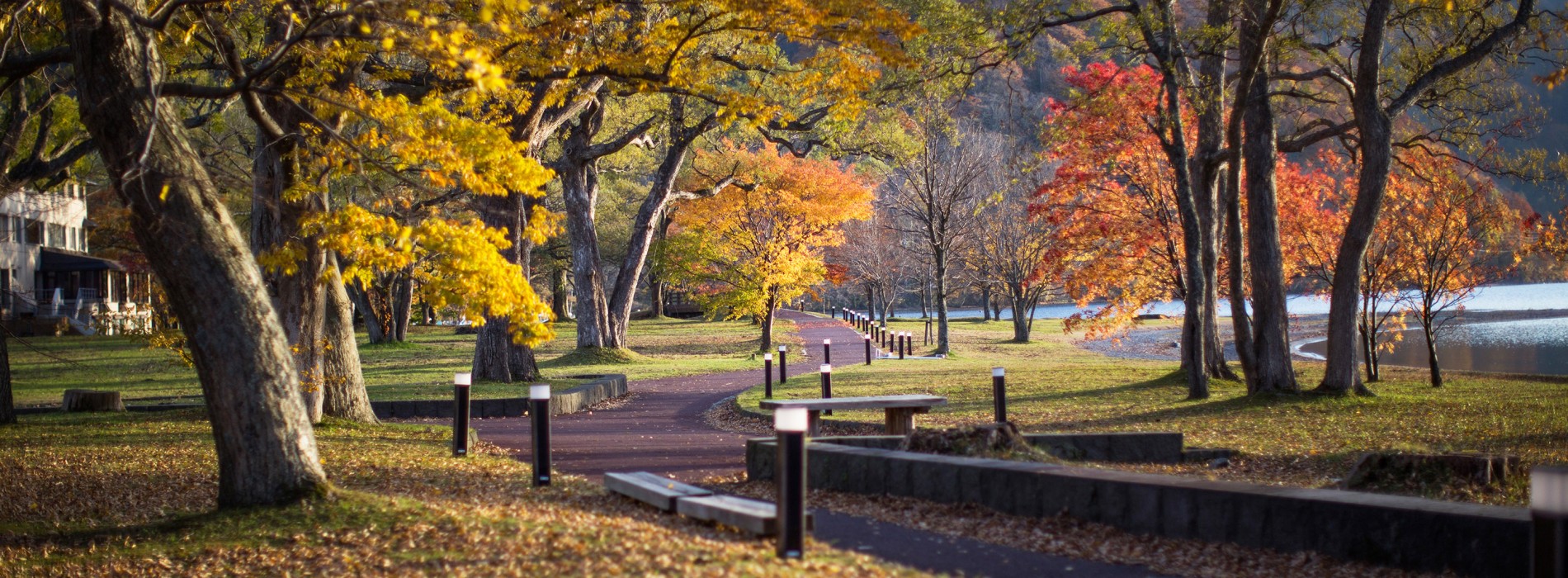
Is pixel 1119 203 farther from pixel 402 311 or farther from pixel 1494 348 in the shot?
pixel 402 311

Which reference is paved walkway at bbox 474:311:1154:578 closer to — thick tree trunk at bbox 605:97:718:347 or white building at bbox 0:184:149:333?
thick tree trunk at bbox 605:97:718:347

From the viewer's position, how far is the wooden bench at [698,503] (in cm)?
580

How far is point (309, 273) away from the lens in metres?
12.4

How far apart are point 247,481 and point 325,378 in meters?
5.76

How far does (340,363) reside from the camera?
43.1ft

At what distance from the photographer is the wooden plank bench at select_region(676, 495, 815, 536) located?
226 inches

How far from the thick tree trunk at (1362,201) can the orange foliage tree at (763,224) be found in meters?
23.2

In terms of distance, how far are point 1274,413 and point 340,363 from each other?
11374mm

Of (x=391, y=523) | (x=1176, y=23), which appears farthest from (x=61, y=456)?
(x=1176, y=23)

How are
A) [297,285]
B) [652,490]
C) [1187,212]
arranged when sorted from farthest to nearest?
[1187,212], [297,285], [652,490]

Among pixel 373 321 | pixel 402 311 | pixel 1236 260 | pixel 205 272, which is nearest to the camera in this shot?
pixel 205 272

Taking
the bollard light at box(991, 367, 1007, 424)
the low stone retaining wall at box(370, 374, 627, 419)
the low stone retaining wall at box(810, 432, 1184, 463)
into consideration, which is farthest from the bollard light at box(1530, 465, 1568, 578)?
the low stone retaining wall at box(370, 374, 627, 419)

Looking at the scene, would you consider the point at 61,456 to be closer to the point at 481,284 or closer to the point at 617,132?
the point at 481,284

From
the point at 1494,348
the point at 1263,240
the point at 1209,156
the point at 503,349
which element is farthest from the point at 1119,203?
the point at 1494,348
